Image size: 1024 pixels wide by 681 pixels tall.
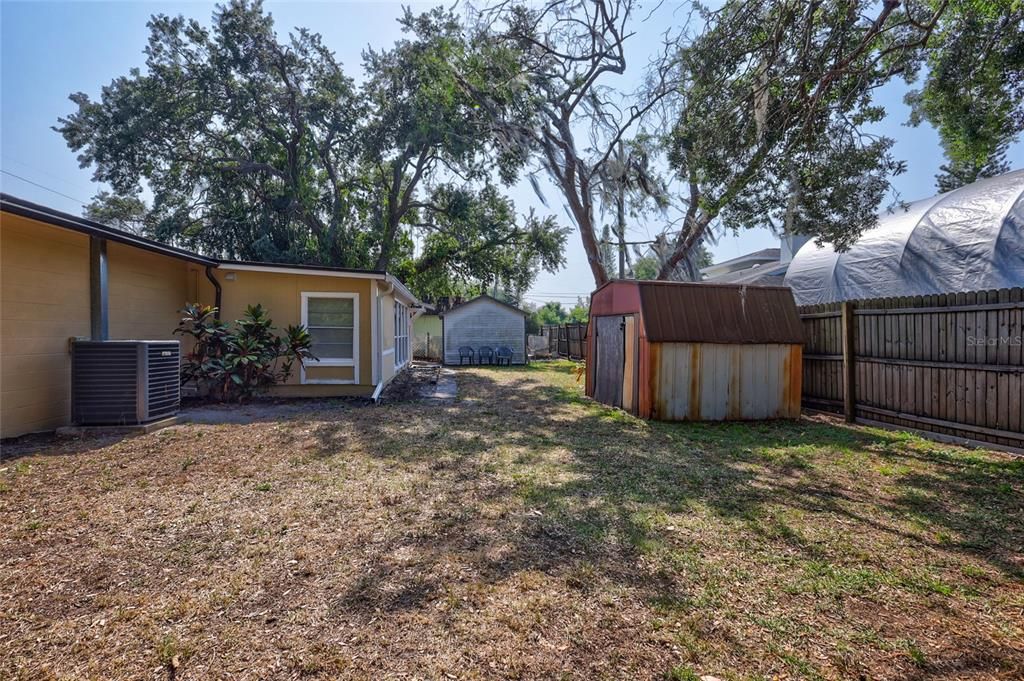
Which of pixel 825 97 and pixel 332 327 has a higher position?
pixel 825 97

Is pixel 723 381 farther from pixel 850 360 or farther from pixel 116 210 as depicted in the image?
pixel 116 210

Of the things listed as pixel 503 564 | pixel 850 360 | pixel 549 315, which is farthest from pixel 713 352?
pixel 549 315

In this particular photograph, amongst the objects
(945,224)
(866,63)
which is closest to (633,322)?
(866,63)

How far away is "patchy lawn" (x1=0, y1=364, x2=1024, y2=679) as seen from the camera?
78.3 inches

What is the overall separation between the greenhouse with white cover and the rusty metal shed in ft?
5.77

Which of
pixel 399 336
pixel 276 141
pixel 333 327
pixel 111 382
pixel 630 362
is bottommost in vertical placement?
pixel 111 382

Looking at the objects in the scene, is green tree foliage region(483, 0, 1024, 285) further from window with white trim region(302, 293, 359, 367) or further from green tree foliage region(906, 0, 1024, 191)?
window with white trim region(302, 293, 359, 367)

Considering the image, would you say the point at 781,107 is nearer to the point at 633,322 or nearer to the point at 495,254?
the point at 633,322

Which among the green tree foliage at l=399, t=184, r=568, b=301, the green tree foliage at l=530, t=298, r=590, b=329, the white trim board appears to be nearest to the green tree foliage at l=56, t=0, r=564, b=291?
the green tree foliage at l=399, t=184, r=568, b=301

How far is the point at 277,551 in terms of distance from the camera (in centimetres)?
289

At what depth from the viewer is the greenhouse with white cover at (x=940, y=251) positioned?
8070mm

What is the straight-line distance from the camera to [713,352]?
7414 mm

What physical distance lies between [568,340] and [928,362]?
16.4m

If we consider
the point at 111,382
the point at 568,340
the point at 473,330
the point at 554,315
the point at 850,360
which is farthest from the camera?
the point at 554,315
